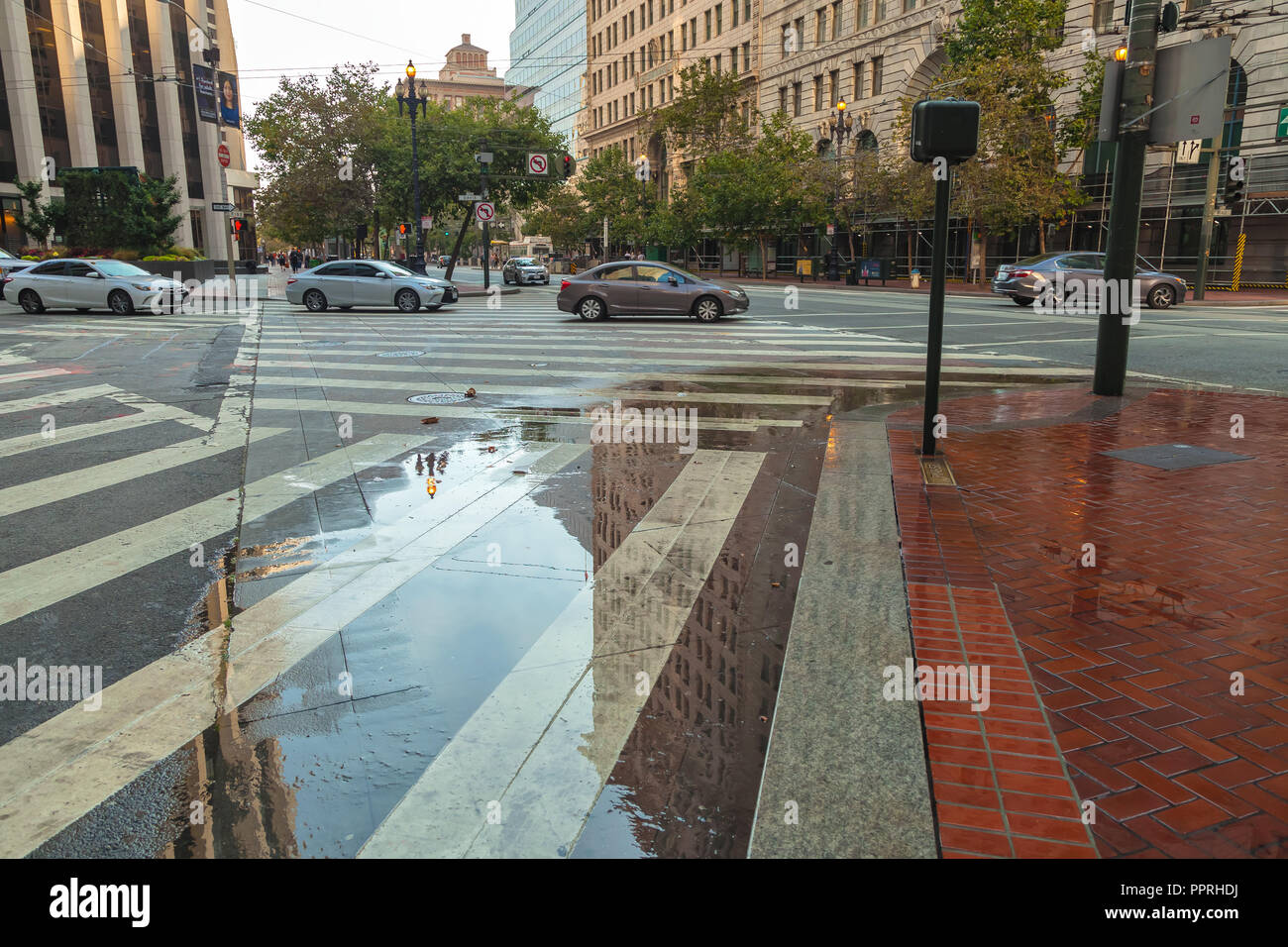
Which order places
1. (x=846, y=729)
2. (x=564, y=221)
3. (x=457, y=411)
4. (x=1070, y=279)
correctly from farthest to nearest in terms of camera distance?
(x=564, y=221) < (x=1070, y=279) < (x=457, y=411) < (x=846, y=729)

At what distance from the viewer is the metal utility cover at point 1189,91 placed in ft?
28.0

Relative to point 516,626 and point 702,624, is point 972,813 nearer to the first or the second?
point 702,624

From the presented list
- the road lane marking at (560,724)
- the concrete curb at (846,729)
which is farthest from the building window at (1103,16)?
the road lane marking at (560,724)

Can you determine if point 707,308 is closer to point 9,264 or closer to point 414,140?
point 414,140

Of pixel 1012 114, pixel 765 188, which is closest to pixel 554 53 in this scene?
pixel 765 188

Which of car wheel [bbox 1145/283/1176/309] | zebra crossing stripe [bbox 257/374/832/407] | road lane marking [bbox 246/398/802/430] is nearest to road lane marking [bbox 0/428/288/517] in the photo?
road lane marking [bbox 246/398/802/430]

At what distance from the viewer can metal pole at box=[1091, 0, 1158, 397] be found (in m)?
8.84

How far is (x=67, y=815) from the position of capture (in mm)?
2949

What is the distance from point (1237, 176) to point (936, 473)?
35256 millimetres

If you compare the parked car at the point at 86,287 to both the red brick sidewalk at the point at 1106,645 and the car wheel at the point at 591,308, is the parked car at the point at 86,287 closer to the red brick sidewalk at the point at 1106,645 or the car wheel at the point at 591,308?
the car wheel at the point at 591,308

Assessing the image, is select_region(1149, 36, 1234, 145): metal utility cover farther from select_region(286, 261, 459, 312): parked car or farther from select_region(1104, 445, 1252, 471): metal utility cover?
select_region(286, 261, 459, 312): parked car

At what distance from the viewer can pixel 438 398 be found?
10.6 m

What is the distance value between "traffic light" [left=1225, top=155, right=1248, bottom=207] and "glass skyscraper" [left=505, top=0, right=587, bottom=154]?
73819 mm

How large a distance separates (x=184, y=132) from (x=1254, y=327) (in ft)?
207
